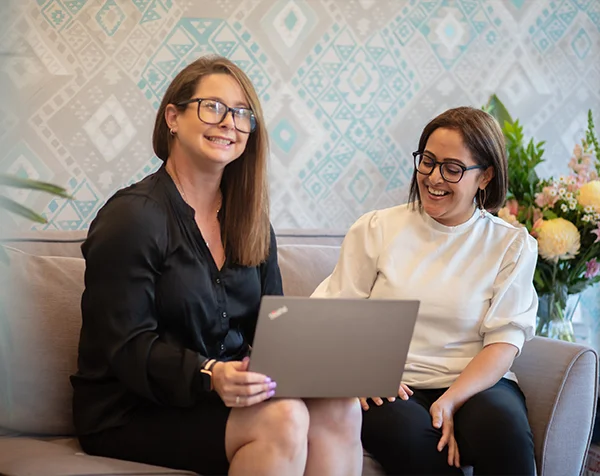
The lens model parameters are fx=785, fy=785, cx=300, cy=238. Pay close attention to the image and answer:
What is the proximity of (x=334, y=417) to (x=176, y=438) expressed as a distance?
31 centimetres

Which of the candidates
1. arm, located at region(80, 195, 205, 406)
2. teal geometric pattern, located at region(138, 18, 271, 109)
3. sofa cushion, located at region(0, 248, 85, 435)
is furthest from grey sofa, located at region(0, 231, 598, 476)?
teal geometric pattern, located at region(138, 18, 271, 109)

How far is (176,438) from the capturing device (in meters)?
1.53

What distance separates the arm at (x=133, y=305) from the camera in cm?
150

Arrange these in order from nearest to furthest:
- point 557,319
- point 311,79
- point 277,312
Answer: point 277,312 → point 557,319 → point 311,79

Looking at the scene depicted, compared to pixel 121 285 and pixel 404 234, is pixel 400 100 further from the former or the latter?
pixel 121 285

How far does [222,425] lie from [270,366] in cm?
19

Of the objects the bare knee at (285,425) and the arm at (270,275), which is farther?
the arm at (270,275)

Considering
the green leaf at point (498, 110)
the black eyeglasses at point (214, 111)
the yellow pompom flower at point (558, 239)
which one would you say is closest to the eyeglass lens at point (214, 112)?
the black eyeglasses at point (214, 111)

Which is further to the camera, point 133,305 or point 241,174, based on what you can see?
point 241,174

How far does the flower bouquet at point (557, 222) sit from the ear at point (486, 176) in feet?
1.20

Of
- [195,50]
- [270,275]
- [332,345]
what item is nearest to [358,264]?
[270,275]

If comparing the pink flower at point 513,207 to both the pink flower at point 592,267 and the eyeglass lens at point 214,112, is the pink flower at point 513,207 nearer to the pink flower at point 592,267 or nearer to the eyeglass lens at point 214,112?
the pink flower at point 592,267

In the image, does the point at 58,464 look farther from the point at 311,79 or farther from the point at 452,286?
the point at 311,79

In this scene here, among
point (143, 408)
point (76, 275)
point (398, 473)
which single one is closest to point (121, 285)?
point (143, 408)
